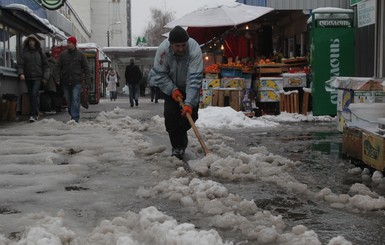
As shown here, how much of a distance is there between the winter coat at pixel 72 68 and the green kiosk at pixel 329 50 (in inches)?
201

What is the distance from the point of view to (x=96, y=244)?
333 cm

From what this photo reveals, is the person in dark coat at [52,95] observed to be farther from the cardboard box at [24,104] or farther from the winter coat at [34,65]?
the winter coat at [34,65]

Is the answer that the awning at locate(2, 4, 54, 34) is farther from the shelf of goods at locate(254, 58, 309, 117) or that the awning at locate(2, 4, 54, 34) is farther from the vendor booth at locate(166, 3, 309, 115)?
the shelf of goods at locate(254, 58, 309, 117)

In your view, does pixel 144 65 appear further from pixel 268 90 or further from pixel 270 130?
pixel 270 130

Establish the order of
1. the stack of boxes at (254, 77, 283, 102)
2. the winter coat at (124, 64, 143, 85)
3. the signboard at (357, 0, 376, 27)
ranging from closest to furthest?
1. the signboard at (357, 0, 376, 27)
2. the stack of boxes at (254, 77, 283, 102)
3. the winter coat at (124, 64, 143, 85)

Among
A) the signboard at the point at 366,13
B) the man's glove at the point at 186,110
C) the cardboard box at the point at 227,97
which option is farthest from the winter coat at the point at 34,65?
the signboard at the point at 366,13

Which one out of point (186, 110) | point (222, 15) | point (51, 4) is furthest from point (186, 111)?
point (51, 4)

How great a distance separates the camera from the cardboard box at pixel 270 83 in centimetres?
1415

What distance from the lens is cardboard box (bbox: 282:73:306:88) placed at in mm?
13867

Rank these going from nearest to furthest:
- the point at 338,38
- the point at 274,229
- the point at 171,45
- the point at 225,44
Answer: the point at 274,229 → the point at 171,45 → the point at 338,38 → the point at 225,44

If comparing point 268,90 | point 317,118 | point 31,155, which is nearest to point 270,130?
point 317,118

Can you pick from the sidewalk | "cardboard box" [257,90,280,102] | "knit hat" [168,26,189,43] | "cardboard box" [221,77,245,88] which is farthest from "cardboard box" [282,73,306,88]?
"knit hat" [168,26,189,43]

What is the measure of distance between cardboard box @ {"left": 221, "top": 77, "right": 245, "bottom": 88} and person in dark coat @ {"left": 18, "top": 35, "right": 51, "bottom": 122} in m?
4.45

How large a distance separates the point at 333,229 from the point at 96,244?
5.15ft
